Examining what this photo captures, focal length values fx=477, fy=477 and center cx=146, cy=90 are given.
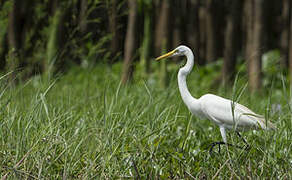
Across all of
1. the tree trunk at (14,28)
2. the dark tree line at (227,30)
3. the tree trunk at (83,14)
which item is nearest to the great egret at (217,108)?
the dark tree line at (227,30)

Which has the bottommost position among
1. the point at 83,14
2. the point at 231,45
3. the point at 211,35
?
the point at 211,35

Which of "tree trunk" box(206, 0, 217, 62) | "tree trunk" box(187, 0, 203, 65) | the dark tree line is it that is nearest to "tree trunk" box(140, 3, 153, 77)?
the dark tree line

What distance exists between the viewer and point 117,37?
5262 mm

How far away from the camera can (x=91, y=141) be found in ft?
9.32

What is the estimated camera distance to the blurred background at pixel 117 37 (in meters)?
4.09

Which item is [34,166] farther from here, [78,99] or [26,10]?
[26,10]

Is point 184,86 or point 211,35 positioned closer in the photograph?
point 184,86

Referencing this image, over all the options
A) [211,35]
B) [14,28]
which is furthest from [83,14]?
[211,35]

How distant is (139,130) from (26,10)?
23.5 feet

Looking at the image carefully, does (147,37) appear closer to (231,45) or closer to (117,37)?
(231,45)

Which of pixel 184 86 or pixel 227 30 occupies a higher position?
pixel 184 86

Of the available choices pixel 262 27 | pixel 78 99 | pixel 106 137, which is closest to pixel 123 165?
pixel 106 137

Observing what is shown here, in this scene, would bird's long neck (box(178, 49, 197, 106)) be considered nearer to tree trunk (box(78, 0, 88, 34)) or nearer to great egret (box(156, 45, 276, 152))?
great egret (box(156, 45, 276, 152))

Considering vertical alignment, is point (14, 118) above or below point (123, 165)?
above
